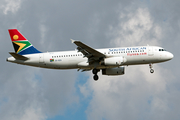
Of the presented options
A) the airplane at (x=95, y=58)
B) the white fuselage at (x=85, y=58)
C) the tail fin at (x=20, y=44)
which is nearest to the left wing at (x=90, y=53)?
the airplane at (x=95, y=58)

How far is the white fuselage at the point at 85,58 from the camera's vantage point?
50.7m

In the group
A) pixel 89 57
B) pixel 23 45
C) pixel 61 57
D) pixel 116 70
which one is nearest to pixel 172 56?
pixel 116 70

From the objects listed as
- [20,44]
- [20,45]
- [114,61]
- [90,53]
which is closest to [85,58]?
[90,53]

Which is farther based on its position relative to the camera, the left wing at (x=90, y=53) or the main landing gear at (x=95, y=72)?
the main landing gear at (x=95, y=72)

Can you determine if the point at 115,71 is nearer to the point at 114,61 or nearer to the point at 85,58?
the point at 114,61

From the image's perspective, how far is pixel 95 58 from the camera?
2002 inches

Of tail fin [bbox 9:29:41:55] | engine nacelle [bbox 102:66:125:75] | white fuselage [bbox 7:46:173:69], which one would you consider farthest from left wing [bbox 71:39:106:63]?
tail fin [bbox 9:29:41:55]

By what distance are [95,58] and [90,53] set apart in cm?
140

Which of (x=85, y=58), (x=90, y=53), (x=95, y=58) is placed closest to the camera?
(x=90, y=53)

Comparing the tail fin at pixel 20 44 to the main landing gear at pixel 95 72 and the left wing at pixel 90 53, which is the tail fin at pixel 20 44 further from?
the main landing gear at pixel 95 72

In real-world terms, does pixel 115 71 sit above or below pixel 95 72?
above

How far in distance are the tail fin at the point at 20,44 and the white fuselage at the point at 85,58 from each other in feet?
5.32

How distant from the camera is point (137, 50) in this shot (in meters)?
50.9

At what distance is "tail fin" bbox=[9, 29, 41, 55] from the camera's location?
54.9 meters
